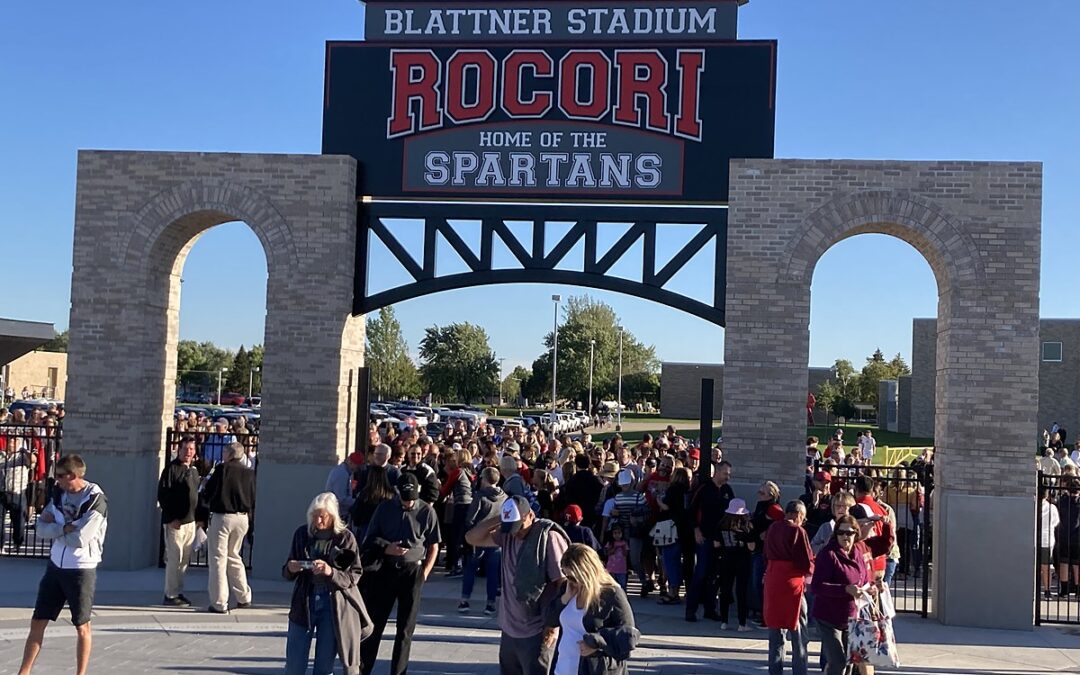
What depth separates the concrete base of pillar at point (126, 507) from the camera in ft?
42.6

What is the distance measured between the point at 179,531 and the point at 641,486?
5.59 m

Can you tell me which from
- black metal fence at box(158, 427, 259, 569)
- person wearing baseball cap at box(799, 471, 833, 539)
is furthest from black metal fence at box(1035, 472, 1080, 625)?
black metal fence at box(158, 427, 259, 569)

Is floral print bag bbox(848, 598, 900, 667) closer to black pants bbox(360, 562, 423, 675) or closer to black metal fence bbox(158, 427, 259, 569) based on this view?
black pants bbox(360, 562, 423, 675)

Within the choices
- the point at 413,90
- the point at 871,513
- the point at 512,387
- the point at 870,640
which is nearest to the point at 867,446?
the point at 413,90

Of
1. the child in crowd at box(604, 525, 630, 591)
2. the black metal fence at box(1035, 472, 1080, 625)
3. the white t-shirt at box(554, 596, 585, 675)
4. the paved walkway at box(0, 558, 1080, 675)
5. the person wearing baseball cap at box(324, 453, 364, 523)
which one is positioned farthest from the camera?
the black metal fence at box(1035, 472, 1080, 625)

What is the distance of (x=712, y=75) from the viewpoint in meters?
13.2

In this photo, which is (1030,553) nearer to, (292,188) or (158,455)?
(292,188)

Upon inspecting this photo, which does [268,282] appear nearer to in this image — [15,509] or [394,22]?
[394,22]

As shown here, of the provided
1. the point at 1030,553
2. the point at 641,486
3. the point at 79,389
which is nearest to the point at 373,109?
the point at 79,389

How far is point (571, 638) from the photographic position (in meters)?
5.61

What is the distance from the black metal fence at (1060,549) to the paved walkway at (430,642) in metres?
1.04

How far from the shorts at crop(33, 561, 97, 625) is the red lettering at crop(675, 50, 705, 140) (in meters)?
8.98

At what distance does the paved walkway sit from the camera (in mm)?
8836

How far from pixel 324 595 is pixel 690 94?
8.86 meters
